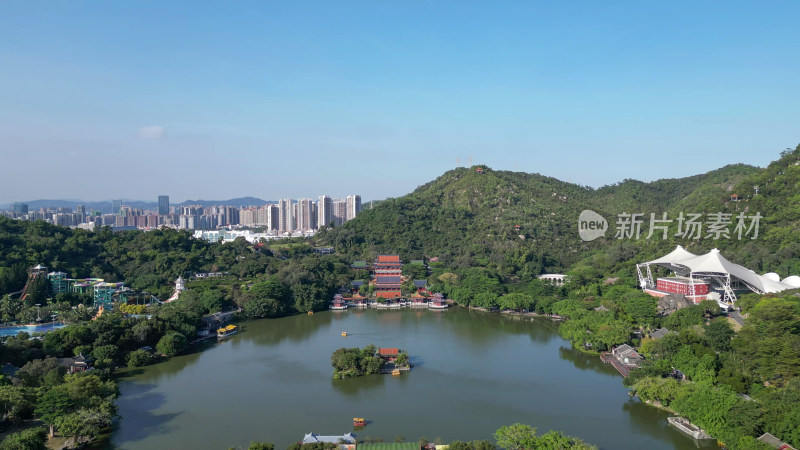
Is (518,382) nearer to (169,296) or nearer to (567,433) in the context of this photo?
(567,433)

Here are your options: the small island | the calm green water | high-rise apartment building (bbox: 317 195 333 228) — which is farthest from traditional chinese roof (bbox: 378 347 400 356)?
high-rise apartment building (bbox: 317 195 333 228)

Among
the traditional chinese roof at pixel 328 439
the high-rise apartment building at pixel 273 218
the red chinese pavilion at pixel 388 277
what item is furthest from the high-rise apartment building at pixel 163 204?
the traditional chinese roof at pixel 328 439

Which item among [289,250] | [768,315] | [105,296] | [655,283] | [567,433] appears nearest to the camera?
[567,433]

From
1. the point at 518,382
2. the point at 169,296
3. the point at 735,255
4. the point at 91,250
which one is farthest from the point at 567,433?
the point at 91,250

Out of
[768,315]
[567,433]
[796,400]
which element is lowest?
[567,433]

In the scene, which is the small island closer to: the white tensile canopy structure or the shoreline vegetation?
the shoreline vegetation

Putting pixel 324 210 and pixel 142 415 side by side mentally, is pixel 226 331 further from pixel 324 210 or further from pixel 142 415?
pixel 324 210

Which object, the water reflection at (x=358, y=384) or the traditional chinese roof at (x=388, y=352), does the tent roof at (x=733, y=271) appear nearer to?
the traditional chinese roof at (x=388, y=352)
